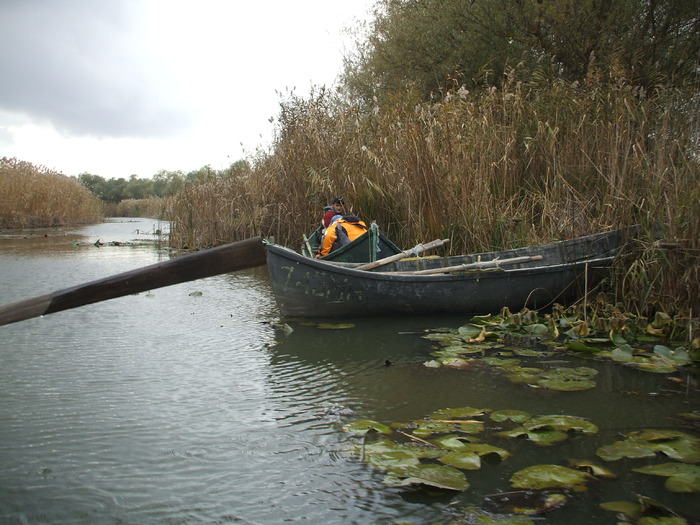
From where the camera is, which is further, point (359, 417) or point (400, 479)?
point (359, 417)

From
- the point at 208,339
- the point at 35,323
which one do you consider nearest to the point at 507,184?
A: the point at 208,339

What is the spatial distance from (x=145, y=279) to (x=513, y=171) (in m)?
6.20

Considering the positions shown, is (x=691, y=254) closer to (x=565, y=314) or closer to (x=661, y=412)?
Answer: (x=565, y=314)

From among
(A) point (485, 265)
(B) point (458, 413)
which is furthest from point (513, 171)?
(B) point (458, 413)

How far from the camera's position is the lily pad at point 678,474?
255 centimetres

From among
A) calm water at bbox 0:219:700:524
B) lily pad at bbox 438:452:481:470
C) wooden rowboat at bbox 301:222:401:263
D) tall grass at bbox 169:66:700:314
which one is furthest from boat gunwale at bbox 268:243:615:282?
lily pad at bbox 438:452:481:470

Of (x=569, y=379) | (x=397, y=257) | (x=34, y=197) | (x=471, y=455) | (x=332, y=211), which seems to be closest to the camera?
(x=471, y=455)

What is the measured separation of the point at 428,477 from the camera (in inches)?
104

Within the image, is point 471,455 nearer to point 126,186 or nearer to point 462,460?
point 462,460

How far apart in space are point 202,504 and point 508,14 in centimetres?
1280

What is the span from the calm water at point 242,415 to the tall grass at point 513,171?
4.86 feet

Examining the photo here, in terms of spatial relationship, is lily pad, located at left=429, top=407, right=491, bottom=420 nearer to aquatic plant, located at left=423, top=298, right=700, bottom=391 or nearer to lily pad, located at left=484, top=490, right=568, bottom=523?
aquatic plant, located at left=423, top=298, right=700, bottom=391

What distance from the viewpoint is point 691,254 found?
488 cm

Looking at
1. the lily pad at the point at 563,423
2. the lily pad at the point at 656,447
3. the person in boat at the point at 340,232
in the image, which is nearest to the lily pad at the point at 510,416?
the lily pad at the point at 563,423
